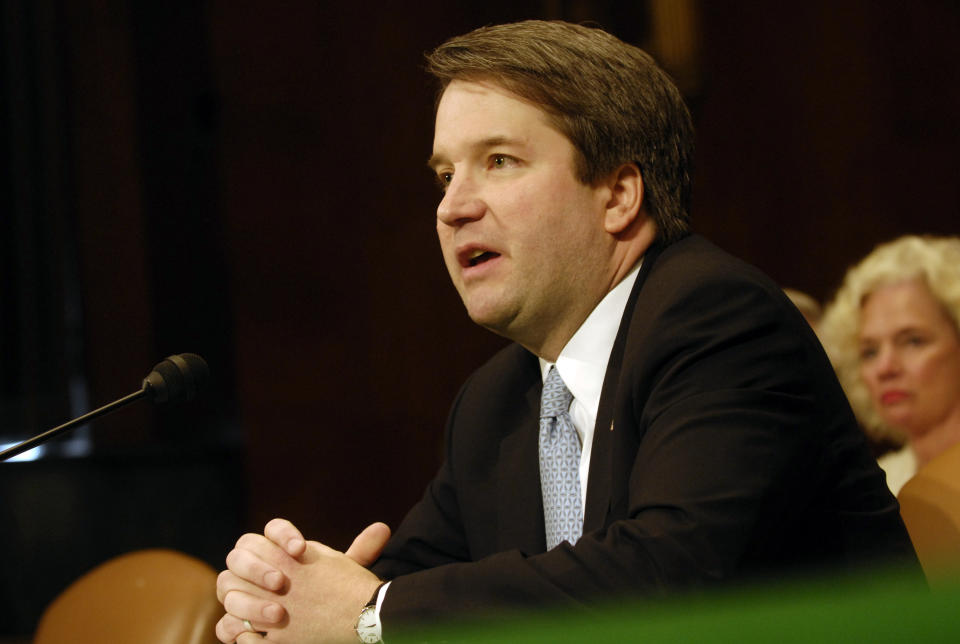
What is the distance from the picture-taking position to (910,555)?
144cm

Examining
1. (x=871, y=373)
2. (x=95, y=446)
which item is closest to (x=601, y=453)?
(x=871, y=373)

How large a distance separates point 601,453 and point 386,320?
9.27 feet

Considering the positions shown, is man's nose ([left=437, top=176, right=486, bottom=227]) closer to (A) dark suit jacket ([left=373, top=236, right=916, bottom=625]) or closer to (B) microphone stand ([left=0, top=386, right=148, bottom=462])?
(A) dark suit jacket ([left=373, top=236, right=916, bottom=625])

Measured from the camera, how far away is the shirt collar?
163 centimetres

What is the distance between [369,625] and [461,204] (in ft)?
2.21

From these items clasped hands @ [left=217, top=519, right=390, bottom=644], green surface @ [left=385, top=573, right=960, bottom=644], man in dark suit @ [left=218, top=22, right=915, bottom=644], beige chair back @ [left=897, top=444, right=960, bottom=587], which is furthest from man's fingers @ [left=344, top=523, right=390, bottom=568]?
green surface @ [left=385, top=573, right=960, bottom=644]

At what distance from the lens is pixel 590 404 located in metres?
1.60

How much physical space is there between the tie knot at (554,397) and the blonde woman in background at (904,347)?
1389mm

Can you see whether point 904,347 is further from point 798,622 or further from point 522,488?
point 798,622

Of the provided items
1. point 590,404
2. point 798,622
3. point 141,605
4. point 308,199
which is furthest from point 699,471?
point 308,199

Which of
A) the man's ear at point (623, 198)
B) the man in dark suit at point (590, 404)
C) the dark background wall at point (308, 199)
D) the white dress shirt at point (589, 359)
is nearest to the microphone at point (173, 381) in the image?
the man in dark suit at point (590, 404)

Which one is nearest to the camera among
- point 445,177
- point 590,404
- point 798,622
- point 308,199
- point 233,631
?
point 798,622

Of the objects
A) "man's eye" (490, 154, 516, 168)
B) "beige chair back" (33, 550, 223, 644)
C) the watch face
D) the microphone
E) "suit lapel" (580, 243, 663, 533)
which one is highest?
"man's eye" (490, 154, 516, 168)

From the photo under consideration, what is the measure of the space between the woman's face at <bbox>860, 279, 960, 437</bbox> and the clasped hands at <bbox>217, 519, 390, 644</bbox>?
1868 millimetres
